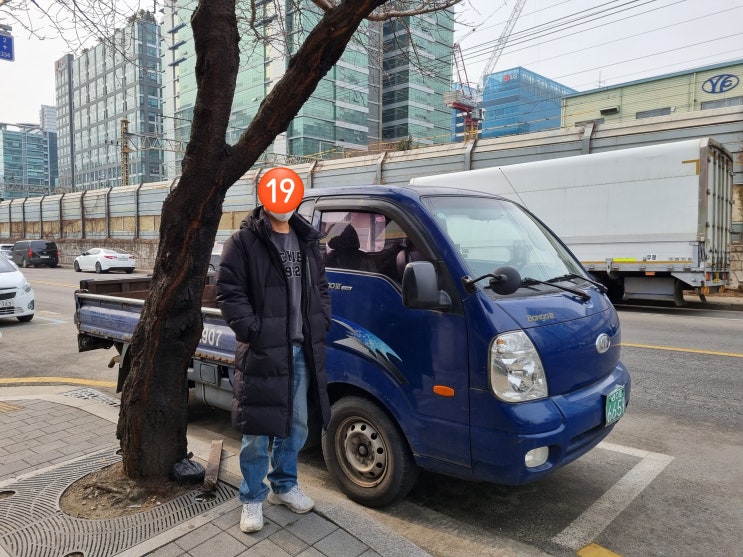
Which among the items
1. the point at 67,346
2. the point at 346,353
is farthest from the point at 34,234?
the point at 346,353

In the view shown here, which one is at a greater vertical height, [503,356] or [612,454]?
[503,356]

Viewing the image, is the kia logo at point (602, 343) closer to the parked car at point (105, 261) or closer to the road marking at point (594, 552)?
the road marking at point (594, 552)

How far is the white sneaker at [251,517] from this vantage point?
2.79 meters

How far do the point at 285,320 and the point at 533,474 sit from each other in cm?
152

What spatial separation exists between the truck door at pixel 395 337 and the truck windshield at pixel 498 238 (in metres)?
0.28

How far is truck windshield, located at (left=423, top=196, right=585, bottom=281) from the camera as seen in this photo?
10.9ft

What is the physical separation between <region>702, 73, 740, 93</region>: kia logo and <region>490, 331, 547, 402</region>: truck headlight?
4008 cm

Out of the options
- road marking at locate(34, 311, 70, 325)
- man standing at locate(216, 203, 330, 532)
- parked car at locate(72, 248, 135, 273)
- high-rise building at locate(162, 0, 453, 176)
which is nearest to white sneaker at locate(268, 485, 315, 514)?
man standing at locate(216, 203, 330, 532)

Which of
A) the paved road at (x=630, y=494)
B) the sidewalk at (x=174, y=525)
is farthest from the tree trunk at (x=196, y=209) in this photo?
the paved road at (x=630, y=494)

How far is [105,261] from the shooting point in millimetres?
26734

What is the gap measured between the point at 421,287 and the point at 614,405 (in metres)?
1.44

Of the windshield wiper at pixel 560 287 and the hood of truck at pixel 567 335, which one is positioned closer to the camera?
the hood of truck at pixel 567 335

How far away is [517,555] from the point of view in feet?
9.48

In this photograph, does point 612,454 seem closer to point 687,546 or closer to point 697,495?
point 697,495
